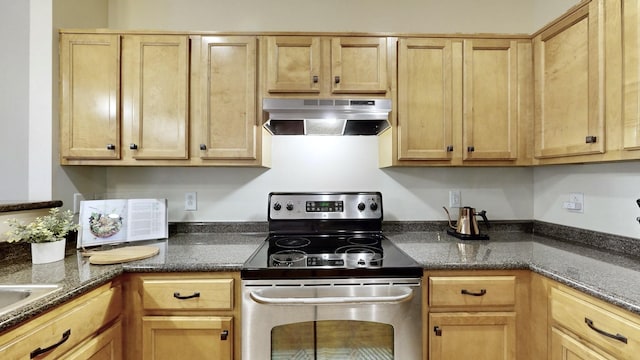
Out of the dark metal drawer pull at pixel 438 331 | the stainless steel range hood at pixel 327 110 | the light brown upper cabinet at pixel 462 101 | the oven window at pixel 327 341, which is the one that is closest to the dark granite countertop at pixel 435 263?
the dark metal drawer pull at pixel 438 331

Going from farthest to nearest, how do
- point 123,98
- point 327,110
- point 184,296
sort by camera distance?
point 123,98 → point 327,110 → point 184,296

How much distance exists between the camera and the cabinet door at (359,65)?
1.72 meters

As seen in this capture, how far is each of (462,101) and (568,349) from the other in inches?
51.8

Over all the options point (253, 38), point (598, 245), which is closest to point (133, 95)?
point (253, 38)

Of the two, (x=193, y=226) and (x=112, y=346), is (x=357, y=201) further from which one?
(x=112, y=346)

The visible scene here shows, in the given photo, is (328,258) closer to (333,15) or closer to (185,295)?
(185,295)

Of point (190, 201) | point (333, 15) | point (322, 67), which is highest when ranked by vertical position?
point (333, 15)

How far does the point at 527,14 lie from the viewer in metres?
2.08

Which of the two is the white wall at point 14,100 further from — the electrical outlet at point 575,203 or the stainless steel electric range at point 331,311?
the electrical outlet at point 575,203

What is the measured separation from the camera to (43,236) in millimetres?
1302

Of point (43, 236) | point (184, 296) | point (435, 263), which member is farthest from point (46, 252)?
point (435, 263)

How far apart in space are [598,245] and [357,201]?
1.36 meters

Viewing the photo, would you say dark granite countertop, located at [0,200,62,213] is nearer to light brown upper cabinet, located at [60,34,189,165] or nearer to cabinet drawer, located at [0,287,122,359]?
light brown upper cabinet, located at [60,34,189,165]

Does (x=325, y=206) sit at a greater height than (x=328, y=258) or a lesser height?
greater
